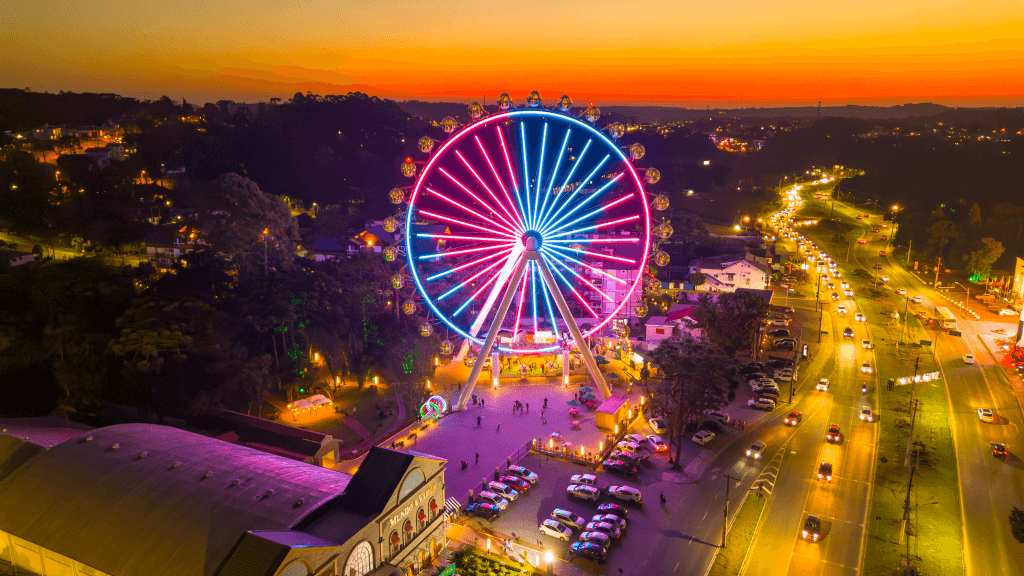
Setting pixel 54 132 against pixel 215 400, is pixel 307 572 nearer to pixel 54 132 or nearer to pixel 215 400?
pixel 215 400

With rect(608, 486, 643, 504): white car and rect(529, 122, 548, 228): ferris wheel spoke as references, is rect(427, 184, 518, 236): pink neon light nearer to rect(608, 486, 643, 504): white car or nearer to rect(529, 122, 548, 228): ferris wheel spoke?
rect(529, 122, 548, 228): ferris wheel spoke

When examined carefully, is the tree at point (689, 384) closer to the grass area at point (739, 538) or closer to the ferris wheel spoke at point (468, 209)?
the grass area at point (739, 538)

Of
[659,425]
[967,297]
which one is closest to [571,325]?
[659,425]

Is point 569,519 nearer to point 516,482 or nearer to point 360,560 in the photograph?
point 516,482

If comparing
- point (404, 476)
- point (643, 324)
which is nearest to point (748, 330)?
point (643, 324)

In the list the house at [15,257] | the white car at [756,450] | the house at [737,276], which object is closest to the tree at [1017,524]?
the white car at [756,450]
